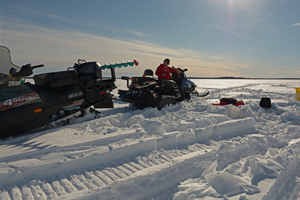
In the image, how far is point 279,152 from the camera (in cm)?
258

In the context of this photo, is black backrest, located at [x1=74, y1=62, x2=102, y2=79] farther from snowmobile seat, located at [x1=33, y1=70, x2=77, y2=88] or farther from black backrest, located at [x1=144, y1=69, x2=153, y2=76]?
black backrest, located at [x1=144, y1=69, x2=153, y2=76]

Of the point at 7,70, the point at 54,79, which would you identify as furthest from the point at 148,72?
the point at 7,70

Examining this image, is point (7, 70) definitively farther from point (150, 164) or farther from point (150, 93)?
point (150, 93)

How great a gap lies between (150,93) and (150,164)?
302 cm

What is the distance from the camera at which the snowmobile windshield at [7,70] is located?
2826mm

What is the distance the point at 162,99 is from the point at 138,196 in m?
3.58

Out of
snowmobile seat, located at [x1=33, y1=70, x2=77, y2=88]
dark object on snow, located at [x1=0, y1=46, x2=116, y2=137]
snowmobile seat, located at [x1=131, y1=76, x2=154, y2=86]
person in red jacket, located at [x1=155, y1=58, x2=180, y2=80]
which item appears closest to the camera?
dark object on snow, located at [x1=0, y1=46, x2=116, y2=137]

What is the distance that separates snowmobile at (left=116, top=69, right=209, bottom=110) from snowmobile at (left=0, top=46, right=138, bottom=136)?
89 cm

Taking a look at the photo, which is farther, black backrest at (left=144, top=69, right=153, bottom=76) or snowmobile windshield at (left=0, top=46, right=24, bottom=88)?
black backrest at (left=144, top=69, right=153, bottom=76)

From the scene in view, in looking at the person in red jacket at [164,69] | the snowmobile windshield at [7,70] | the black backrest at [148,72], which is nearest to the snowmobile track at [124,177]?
the snowmobile windshield at [7,70]

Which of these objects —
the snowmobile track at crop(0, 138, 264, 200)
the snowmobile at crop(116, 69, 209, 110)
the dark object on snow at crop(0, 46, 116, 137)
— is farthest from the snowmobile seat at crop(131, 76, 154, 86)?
the snowmobile track at crop(0, 138, 264, 200)

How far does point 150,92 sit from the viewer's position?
5.07m

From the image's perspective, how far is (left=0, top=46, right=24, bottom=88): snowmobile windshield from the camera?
2.83 metres

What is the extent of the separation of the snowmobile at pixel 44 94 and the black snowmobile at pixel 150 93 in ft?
2.88
